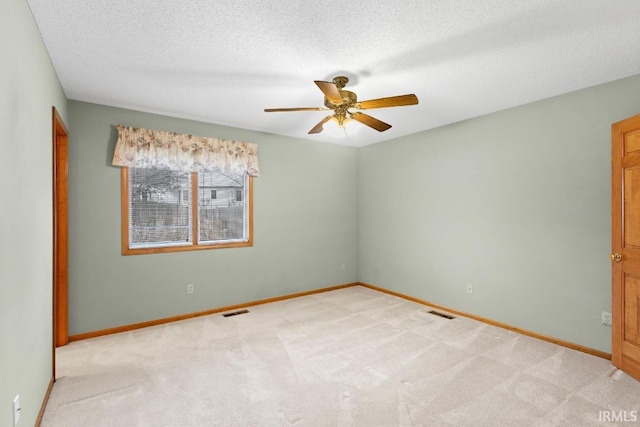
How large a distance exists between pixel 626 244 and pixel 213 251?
13.7 ft

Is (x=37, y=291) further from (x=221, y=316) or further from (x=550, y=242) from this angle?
(x=550, y=242)

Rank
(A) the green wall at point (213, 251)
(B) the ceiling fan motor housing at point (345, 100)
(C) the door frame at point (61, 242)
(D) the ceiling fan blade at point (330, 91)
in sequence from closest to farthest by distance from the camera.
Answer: (D) the ceiling fan blade at point (330, 91)
(B) the ceiling fan motor housing at point (345, 100)
(C) the door frame at point (61, 242)
(A) the green wall at point (213, 251)

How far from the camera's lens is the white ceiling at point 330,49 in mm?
1884

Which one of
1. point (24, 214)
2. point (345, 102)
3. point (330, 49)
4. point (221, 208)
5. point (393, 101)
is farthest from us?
point (221, 208)

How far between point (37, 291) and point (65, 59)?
1.75m

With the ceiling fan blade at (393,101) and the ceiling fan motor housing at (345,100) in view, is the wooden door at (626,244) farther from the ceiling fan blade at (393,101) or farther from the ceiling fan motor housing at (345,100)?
the ceiling fan motor housing at (345,100)

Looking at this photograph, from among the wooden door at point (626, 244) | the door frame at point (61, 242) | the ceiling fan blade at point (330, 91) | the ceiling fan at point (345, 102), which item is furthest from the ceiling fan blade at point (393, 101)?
the door frame at point (61, 242)

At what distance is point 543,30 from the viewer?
2.08m

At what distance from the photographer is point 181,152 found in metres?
3.86

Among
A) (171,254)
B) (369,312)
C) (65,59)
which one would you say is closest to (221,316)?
(171,254)

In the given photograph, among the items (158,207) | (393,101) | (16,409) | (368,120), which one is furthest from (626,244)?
(158,207)

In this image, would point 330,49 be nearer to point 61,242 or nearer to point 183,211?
point 183,211

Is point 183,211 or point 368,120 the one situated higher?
point 368,120

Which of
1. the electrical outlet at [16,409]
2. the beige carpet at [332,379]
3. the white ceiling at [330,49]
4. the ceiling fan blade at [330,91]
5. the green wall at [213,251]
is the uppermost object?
the white ceiling at [330,49]
